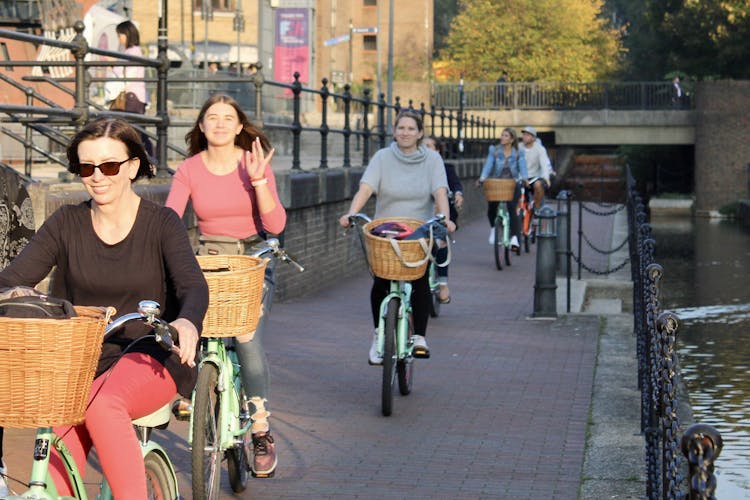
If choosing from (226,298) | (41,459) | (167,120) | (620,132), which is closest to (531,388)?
(167,120)

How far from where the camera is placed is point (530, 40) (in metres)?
78.2

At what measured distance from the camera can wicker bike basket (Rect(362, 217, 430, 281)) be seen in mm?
8312

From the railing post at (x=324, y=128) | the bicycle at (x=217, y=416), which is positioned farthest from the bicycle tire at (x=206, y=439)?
the railing post at (x=324, y=128)

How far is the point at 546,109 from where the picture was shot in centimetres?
6456

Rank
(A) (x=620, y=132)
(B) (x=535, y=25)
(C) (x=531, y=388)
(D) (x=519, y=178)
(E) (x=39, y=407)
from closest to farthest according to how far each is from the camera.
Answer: (E) (x=39, y=407) → (C) (x=531, y=388) → (D) (x=519, y=178) → (A) (x=620, y=132) → (B) (x=535, y=25)

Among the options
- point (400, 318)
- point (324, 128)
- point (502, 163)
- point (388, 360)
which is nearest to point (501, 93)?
point (502, 163)

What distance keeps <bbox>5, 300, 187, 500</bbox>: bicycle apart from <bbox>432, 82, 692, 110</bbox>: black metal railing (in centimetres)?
5667

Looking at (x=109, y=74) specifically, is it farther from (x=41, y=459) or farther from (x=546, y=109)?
(x=546, y=109)

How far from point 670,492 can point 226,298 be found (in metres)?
1.76

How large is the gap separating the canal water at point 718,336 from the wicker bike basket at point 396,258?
1963 millimetres

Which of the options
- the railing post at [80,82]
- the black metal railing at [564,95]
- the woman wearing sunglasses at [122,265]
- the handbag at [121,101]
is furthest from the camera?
the black metal railing at [564,95]

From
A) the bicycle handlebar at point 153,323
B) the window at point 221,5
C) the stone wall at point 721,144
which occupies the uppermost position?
the window at point 221,5

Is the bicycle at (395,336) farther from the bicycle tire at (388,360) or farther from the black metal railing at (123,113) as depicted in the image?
the black metal railing at (123,113)

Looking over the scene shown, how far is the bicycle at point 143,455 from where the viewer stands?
376 centimetres
